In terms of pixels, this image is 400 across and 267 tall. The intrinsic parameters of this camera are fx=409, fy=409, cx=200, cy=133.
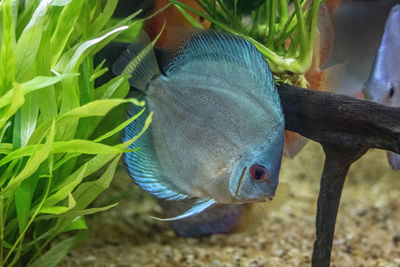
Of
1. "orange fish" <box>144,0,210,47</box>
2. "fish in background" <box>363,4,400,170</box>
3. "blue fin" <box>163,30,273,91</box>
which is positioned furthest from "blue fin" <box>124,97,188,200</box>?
"fish in background" <box>363,4,400,170</box>

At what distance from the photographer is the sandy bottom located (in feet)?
6.29

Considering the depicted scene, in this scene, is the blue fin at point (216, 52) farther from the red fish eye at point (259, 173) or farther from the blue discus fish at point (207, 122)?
the red fish eye at point (259, 173)

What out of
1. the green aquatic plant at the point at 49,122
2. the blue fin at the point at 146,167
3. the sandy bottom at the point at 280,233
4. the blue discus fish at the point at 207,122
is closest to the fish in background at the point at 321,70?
the sandy bottom at the point at 280,233

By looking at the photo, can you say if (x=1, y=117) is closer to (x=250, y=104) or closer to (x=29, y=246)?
(x=29, y=246)

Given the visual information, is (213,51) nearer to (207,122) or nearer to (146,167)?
(207,122)

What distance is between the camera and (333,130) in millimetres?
1439

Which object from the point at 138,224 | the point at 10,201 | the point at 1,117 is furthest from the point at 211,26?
the point at 138,224

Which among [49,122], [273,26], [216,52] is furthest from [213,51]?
[49,122]

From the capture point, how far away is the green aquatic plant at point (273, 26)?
1.48m

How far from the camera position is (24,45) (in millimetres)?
1338

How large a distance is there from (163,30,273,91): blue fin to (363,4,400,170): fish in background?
54 centimetres

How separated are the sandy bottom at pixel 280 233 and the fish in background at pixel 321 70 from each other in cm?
11

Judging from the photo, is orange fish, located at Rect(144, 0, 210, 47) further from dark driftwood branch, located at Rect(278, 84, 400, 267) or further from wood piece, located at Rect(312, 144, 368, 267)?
wood piece, located at Rect(312, 144, 368, 267)

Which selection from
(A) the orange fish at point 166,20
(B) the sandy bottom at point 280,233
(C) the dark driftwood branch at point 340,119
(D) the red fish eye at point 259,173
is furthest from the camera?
(B) the sandy bottom at point 280,233
